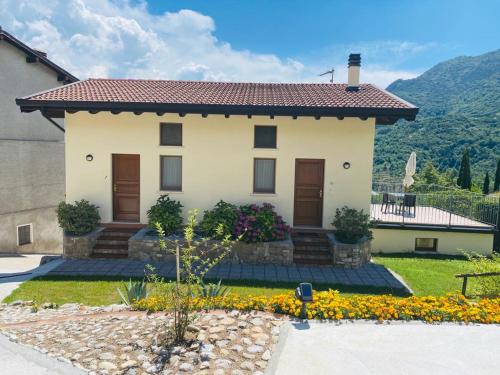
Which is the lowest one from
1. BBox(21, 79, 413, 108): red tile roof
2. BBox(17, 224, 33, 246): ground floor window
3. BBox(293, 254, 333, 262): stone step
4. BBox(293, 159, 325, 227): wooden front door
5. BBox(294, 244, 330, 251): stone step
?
BBox(17, 224, 33, 246): ground floor window

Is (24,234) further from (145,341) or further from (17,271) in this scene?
(145,341)

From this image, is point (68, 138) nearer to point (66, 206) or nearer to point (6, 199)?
point (66, 206)

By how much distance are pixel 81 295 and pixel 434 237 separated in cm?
1102

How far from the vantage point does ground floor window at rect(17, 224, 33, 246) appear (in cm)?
1544

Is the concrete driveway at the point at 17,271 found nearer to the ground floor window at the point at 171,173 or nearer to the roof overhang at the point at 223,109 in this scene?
the ground floor window at the point at 171,173

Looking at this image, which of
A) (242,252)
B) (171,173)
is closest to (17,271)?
(171,173)

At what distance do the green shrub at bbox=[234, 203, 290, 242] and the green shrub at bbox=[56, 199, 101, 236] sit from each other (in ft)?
14.4

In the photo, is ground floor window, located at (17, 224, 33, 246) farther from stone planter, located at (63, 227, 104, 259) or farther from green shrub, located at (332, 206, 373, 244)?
green shrub, located at (332, 206, 373, 244)

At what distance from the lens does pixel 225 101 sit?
10.4 meters

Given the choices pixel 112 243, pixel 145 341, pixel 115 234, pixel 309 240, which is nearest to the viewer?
pixel 145 341

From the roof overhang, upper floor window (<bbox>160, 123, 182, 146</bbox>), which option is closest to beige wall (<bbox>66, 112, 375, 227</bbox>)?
upper floor window (<bbox>160, 123, 182, 146</bbox>)

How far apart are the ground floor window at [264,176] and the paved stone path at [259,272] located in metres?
2.64

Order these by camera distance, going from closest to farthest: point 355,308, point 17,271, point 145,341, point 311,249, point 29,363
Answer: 1. point 29,363
2. point 145,341
3. point 355,308
4. point 17,271
5. point 311,249

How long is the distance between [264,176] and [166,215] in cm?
325
